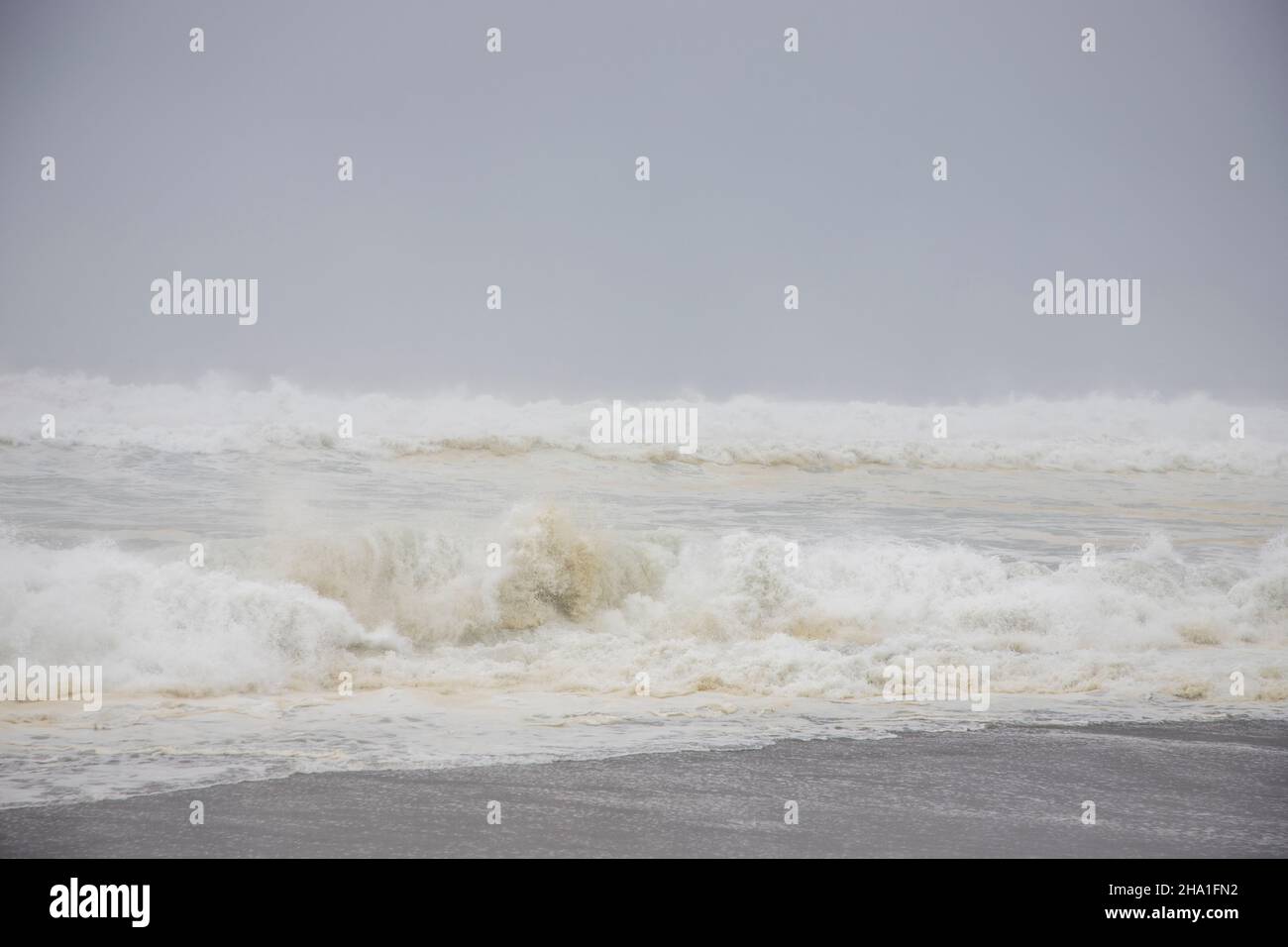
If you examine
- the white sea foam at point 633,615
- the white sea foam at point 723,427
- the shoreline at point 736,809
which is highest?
the white sea foam at point 723,427

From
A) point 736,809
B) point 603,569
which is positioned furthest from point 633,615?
point 736,809

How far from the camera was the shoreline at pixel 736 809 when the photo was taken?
3805 millimetres

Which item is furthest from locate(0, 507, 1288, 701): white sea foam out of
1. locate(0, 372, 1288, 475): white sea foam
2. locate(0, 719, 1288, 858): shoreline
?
locate(0, 719, 1288, 858): shoreline

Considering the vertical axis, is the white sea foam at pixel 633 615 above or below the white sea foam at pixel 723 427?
below

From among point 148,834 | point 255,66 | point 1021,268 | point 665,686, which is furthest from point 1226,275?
point 148,834

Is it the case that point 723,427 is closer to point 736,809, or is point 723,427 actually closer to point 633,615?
point 633,615

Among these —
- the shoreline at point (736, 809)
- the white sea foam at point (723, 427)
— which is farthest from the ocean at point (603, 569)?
the shoreline at point (736, 809)

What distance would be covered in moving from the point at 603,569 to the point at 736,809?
2876 mm

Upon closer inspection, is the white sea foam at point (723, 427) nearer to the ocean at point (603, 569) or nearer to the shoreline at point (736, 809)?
the ocean at point (603, 569)

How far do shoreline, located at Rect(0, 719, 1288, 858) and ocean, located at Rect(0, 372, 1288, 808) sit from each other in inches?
16.2

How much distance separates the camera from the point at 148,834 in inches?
151

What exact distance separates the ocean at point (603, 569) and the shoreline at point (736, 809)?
411 mm
